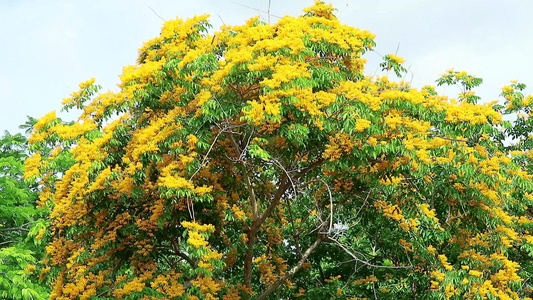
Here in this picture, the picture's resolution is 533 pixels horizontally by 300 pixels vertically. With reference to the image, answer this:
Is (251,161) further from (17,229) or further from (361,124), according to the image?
(17,229)

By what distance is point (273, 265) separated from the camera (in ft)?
26.6

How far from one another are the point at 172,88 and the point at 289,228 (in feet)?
12.6

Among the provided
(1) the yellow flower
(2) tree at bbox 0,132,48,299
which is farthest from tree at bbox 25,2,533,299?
(2) tree at bbox 0,132,48,299

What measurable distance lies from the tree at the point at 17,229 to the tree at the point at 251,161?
2077 mm

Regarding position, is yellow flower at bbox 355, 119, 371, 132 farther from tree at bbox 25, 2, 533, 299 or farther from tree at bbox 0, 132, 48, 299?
tree at bbox 0, 132, 48, 299

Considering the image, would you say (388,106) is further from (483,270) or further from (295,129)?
(483,270)

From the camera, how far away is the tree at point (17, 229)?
9586mm

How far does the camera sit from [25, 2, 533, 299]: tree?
5.73m

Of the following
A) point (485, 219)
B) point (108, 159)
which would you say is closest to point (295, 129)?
point (108, 159)

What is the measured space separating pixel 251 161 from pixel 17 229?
739cm

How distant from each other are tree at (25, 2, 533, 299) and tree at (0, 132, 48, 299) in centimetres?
208

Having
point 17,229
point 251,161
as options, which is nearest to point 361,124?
point 251,161

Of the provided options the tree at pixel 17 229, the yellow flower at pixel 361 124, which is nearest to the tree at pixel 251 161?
the yellow flower at pixel 361 124

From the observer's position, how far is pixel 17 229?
11922 mm
